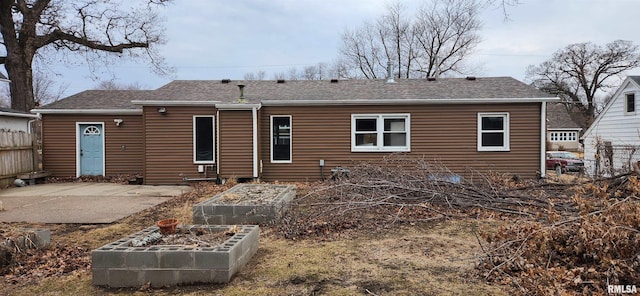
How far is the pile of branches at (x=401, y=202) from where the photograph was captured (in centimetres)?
630

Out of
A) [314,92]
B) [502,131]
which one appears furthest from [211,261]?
[502,131]

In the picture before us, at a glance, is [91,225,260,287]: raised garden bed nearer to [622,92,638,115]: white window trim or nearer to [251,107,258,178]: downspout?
[251,107,258,178]: downspout

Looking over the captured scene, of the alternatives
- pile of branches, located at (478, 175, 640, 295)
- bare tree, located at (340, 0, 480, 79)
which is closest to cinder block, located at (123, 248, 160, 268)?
pile of branches, located at (478, 175, 640, 295)

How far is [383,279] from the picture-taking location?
396cm

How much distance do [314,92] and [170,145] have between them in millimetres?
5133

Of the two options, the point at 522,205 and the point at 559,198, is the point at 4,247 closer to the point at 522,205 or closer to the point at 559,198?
the point at 522,205

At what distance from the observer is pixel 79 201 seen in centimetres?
879

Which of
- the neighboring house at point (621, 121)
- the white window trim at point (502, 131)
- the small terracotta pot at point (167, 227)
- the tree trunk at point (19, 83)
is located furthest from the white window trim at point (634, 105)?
the tree trunk at point (19, 83)

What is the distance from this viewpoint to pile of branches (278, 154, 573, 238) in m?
6.30

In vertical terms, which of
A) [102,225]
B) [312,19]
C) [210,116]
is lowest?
[102,225]

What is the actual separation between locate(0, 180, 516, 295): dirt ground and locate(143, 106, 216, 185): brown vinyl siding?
570 cm

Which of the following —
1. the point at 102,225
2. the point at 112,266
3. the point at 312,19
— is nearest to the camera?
the point at 112,266

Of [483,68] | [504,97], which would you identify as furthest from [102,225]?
[483,68]

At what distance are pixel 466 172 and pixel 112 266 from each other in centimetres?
1081
